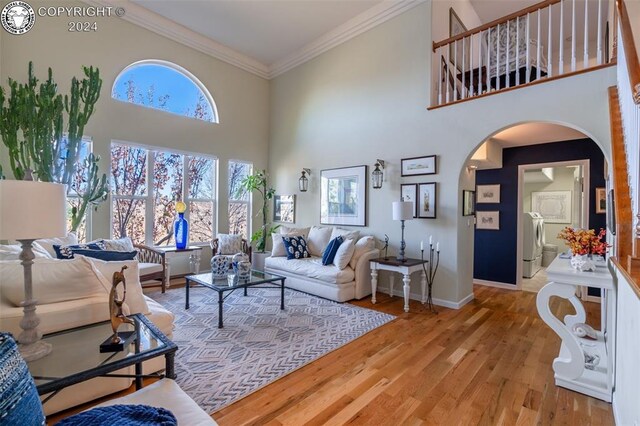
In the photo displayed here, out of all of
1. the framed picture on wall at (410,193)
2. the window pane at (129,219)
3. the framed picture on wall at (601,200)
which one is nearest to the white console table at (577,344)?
the framed picture on wall at (410,193)

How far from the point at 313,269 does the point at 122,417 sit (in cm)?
342

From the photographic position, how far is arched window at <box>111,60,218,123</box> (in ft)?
16.4

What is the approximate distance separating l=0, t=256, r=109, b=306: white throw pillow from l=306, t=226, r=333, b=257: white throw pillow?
11.5 ft

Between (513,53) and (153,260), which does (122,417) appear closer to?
(153,260)

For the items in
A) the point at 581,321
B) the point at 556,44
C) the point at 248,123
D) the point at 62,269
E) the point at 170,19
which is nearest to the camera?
the point at 62,269

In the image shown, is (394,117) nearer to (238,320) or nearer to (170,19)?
(238,320)

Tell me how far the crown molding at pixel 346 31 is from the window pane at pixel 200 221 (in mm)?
3385

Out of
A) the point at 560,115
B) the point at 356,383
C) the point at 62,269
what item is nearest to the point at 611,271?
the point at 560,115

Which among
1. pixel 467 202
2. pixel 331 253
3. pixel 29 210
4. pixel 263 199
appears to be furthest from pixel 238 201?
pixel 29 210

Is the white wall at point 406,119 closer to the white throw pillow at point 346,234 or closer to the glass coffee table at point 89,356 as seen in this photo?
the white throw pillow at point 346,234

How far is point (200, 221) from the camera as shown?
5895 millimetres

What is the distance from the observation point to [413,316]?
367 cm

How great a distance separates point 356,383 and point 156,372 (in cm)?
149

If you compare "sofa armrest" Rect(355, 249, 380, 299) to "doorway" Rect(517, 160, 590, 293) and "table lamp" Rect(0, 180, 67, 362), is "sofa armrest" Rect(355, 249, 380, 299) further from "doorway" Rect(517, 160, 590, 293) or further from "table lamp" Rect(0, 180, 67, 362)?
"doorway" Rect(517, 160, 590, 293)
